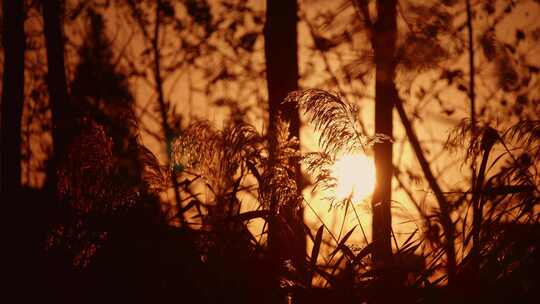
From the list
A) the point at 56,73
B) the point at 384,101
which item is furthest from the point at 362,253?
the point at 56,73

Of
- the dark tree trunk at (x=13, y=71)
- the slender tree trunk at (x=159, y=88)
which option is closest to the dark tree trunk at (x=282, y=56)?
the slender tree trunk at (x=159, y=88)

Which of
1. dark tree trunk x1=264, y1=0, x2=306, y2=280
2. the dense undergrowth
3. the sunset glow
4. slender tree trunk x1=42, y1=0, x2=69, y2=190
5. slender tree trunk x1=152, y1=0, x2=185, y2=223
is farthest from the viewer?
slender tree trunk x1=42, y1=0, x2=69, y2=190

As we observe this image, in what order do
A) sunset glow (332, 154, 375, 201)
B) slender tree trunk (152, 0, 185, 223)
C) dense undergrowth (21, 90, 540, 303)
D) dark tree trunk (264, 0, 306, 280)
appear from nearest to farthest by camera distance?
dense undergrowth (21, 90, 540, 303) < sunset glow (332, 154, 375, 201) < dark tree trunk (264, 0, 306, 280) < slender tree trunk (152, 0, 185, 223)

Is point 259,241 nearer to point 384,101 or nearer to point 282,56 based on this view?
point 384,101

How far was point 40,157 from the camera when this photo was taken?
16.9ft

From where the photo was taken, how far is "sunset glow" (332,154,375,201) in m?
3.16

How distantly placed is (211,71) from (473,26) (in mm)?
1984

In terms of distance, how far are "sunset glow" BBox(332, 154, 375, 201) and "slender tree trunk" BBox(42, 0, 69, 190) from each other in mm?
2608

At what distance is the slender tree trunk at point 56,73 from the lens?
449 centimetres

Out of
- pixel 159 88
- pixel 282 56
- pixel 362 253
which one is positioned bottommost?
pixel 362 253

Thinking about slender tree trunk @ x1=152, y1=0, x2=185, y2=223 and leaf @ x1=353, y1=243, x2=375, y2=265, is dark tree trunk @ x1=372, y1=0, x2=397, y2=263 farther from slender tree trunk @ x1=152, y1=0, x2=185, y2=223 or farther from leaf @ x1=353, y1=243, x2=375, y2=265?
slender tree trunk @ x1=152, y1=0, x2=185, y2=223

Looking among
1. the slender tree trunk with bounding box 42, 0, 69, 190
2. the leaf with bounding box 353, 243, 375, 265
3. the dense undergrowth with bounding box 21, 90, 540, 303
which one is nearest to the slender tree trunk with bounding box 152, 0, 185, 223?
the slender tree trunk with bounding box 42, 0, 69, 190

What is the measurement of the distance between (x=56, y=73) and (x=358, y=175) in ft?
9.64

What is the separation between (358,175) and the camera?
10.9ft
